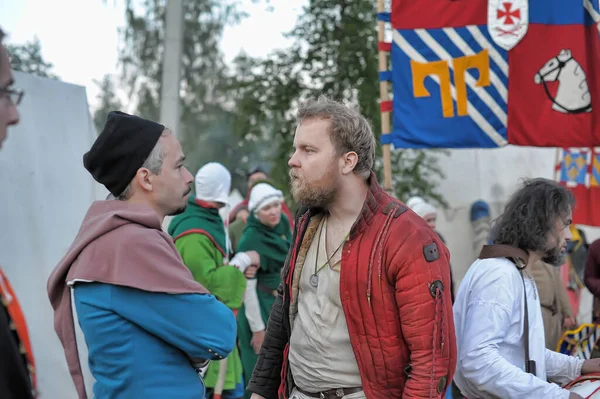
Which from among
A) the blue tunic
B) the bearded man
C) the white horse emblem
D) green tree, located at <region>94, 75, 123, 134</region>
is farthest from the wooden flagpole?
green tree, located at <region>94, 75, 123, 134</region>

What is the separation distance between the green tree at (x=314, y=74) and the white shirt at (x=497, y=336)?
5.90m

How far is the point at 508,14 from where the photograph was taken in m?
5.88

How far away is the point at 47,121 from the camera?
4.65m

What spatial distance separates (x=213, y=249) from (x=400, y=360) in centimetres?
313

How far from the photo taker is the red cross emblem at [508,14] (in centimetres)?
587

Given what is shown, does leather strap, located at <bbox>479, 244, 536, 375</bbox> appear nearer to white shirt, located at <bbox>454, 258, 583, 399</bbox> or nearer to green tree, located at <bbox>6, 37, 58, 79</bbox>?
white shirt, located at <bbox>454, 258, 583, 399</bbox>

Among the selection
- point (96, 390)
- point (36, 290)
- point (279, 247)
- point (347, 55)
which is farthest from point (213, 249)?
point (347, 55)

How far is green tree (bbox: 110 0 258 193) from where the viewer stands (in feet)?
48.7

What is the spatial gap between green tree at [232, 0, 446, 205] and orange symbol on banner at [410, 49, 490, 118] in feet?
10.9

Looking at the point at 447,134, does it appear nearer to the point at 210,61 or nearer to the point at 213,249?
the point at 213,249

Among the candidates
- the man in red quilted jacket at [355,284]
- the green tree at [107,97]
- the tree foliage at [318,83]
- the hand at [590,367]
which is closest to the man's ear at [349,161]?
the man in red quilted jacket at [355,284]

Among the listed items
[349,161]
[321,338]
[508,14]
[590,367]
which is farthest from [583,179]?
[321,338]

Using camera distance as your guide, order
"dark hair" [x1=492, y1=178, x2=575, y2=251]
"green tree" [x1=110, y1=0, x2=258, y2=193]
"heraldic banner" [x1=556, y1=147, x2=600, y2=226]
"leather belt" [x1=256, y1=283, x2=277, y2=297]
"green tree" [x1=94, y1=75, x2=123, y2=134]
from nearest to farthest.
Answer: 1. "dark hair" [x1=492, y1=178, x2=575, y2=251]
2. "leather belt" [x1=256, y1=283, x2=277, y2=297]
3. "heraldic banner" [x1=556, y1=147, x2=600, y2=226]
4. "green tree" [x1=110, y1=0, x2=258, y2=193]
5. "green tree" [x1=94, y1=75, x2=123, y2=134]

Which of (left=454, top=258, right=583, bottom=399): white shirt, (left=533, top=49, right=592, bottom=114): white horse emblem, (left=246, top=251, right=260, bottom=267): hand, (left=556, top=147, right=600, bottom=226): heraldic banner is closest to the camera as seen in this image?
(left=454, top=258, right=583, bottom=399): white shirt
